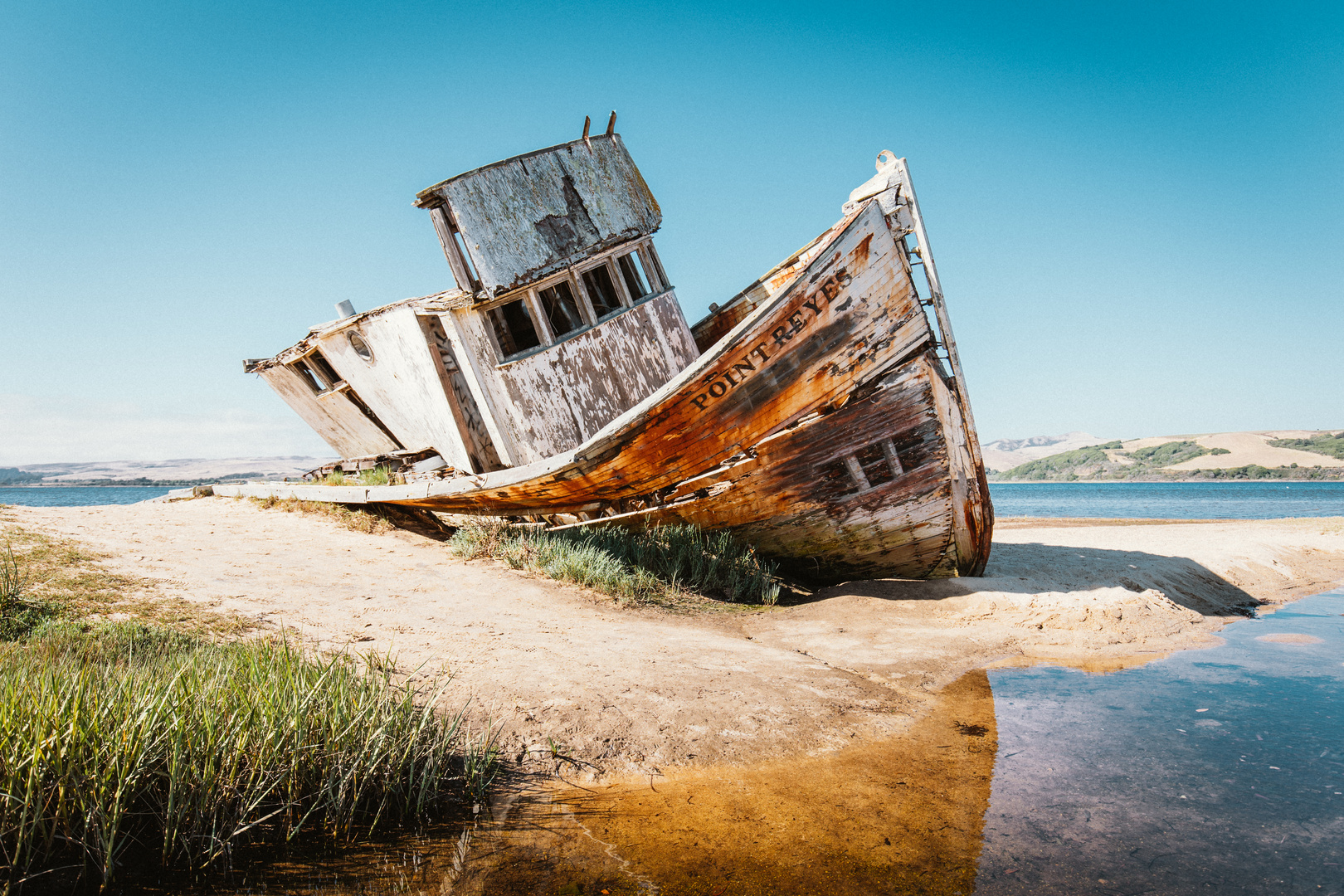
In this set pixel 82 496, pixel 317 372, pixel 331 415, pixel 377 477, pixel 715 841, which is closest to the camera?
pixel 715 841

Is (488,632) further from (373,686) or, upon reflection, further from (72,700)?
(72,700)

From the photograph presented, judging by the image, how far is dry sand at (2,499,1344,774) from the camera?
11.2 feet

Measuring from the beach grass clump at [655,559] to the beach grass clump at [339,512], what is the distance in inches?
70.2

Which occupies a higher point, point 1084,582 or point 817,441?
point 817,441

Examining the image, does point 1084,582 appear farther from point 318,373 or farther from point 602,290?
point 318,373

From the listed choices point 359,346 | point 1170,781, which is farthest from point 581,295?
point 1170,781

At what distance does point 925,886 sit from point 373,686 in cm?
223

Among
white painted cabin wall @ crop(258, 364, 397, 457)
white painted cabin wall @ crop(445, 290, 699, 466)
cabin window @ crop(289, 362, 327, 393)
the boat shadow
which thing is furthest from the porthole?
the boat shadow

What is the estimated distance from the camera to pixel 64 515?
283 inches

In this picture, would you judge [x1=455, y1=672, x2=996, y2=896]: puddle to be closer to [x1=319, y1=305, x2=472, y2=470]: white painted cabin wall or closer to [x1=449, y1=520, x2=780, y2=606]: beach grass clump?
[x1=449, y1=520, x2=780, y2=606]: beach grass clump

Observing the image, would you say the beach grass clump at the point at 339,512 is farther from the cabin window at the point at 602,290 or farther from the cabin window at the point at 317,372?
the cabin window at the point at 602,290

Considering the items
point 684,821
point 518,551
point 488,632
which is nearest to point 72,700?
point 684,821

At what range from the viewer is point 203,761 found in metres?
2.27

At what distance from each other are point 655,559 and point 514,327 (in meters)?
3.62
